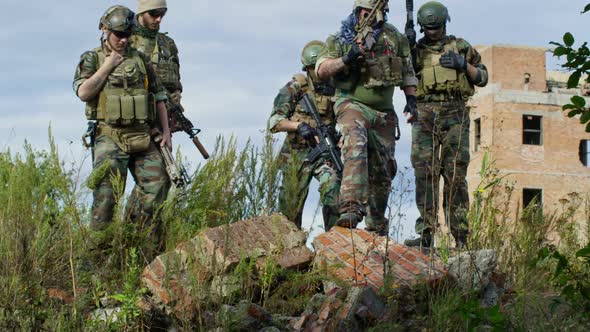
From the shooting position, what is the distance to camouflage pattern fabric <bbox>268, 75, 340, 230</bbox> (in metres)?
8.25

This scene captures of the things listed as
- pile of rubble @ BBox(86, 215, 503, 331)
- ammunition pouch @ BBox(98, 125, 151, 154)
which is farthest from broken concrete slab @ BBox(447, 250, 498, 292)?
ammunition pouch @ BBox(98, 125, 151, 154)

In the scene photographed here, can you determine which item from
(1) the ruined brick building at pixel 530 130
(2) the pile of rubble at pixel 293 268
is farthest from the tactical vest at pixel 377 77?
(1) the ruined brick building at pixel 530 130

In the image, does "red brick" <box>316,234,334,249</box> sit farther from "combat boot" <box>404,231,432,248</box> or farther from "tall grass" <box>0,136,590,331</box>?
"combat boot" <box>404,231,432,248</box>

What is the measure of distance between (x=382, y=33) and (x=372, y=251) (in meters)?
2.02

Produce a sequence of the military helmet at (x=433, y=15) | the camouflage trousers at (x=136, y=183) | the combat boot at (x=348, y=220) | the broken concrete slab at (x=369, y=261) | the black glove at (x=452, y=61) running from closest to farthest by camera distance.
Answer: the broken concrete slab at (x=369, y=261) → the camouflage trousers at (x=136, y=183) → the combat boot at (x=348, y=220) → the black glove at (x=452, y=61) → the military helmet at (x=433, y=15)

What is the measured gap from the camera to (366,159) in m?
7.73

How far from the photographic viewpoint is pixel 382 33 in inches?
318

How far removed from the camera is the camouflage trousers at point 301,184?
8000 mm

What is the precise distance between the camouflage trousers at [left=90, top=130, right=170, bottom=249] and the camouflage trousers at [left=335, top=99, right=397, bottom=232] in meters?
1.32

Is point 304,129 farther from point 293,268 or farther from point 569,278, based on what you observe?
point 569,278

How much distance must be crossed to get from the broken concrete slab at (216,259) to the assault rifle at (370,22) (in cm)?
164

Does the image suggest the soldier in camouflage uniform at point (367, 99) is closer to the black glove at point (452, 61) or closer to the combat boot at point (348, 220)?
the combat boot at point (348, 220)

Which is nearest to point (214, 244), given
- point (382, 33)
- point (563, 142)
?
point (382, 33)

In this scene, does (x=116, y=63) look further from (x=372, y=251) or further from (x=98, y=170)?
(x=372, y=251)
